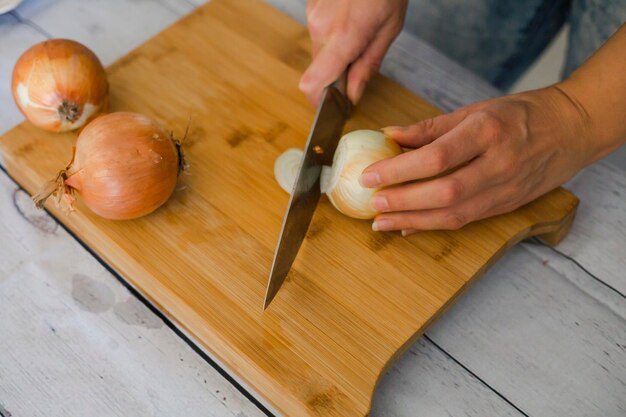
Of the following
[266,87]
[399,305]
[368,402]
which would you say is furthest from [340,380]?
[266,87]

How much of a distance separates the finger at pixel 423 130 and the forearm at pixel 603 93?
0.64ft

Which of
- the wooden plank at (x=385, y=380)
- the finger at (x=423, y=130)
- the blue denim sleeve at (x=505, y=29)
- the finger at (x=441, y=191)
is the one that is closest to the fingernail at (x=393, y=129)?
the finger at (x=423, y=130)

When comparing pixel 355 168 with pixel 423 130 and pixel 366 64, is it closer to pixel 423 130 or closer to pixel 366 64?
pixel 423 130

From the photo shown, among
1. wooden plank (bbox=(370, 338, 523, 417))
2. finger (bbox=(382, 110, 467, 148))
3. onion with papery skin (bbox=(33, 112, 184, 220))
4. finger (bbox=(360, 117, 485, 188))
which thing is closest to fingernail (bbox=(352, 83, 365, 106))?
finger (bbox=(382, 110, 467, 148))

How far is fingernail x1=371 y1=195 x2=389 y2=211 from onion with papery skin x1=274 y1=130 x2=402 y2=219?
16 mm

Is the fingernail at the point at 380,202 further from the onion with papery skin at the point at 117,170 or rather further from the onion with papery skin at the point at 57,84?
the onion with papery skin at the point at 57,84

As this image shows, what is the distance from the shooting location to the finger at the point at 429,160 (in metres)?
0.97

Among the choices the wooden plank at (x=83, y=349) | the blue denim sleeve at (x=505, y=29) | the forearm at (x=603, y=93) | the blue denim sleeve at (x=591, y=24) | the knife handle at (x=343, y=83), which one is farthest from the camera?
the blue denim sleeve at (x=505, y=29)

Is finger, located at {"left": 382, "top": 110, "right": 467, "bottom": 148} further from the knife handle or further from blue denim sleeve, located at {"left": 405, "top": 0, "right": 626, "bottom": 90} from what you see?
blue denim sleeve, located at {"left": 405, "top": 0, "right": 626, "bottom": 90}

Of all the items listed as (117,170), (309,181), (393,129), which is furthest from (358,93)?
(117,170)

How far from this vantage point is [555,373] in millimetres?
1036

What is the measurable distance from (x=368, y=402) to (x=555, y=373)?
0.33 meters

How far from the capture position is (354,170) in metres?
1.04

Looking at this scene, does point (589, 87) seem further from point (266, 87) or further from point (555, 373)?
point (266, 87)
